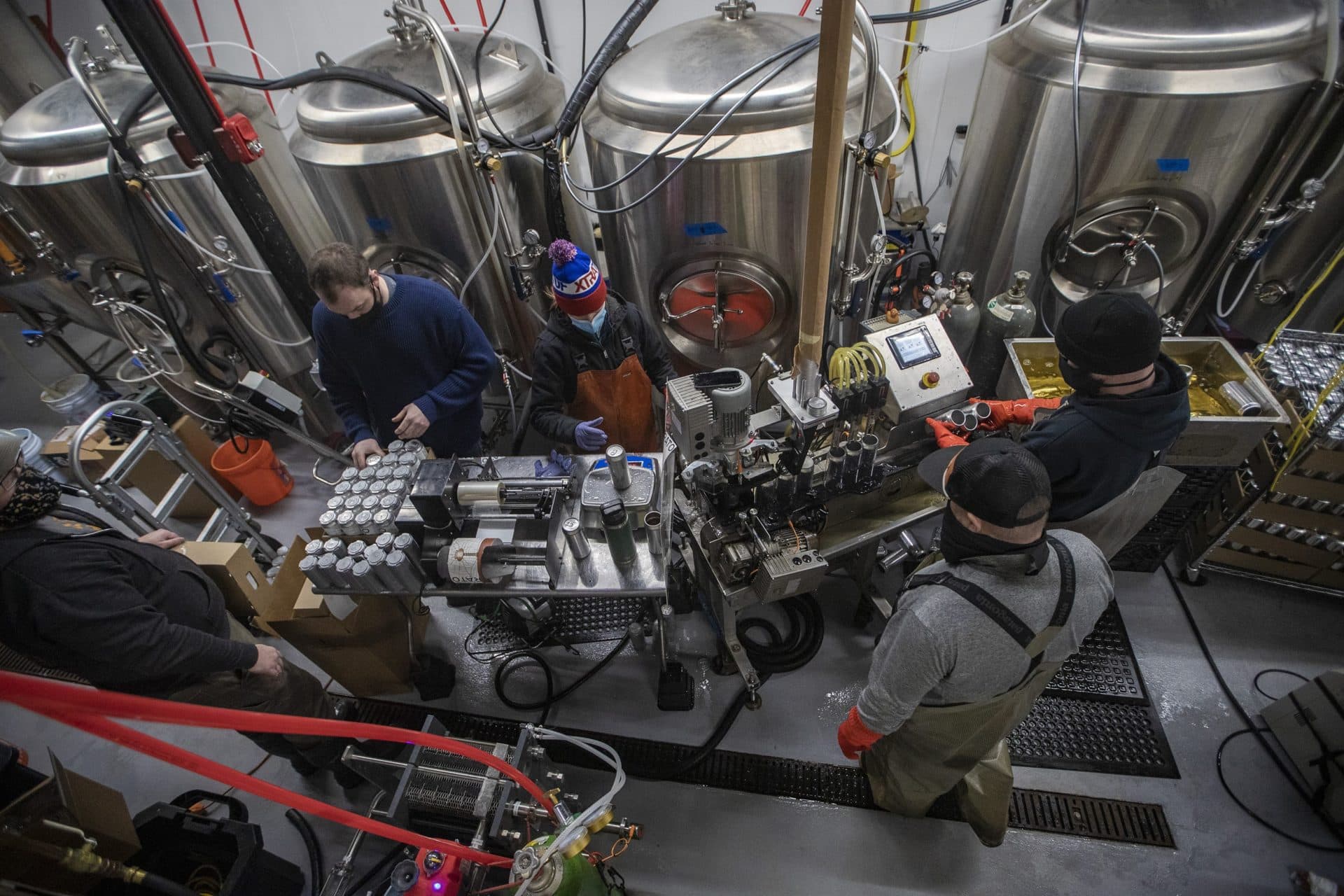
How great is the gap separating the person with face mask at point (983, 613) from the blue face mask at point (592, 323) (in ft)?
3.76

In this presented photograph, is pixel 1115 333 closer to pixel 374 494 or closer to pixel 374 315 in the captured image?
pixel 374 494

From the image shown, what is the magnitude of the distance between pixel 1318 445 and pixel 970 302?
3.90 ft

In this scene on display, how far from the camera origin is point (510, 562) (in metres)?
1.71

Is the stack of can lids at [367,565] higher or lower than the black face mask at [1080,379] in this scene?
lower

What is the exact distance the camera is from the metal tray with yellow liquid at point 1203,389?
1.99 metres

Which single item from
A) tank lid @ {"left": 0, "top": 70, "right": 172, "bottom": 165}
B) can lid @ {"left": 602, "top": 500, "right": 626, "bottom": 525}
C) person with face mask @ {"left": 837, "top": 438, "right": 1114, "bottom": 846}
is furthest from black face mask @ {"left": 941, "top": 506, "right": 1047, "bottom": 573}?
tank lid @ {"left": 0, "top": 70, "right": 172, "bottom": 165}

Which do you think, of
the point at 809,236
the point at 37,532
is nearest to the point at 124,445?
the point at 37,532

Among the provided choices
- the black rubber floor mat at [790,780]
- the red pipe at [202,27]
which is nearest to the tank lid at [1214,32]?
the black rubber floor mat at [790,780]

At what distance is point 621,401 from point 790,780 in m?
1.50

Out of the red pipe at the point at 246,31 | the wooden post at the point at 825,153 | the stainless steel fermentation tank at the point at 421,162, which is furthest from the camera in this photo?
the red pipe at the point at 246,31

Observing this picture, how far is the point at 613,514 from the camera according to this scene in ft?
5.30

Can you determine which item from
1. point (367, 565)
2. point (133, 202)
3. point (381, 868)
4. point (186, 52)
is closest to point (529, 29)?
point (186, 52)

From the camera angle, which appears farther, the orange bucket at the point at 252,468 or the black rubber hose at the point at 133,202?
the orange bucket at the point at 252,468

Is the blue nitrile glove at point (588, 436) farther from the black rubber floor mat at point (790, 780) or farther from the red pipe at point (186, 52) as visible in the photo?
the red pipe at point (186, 52)
